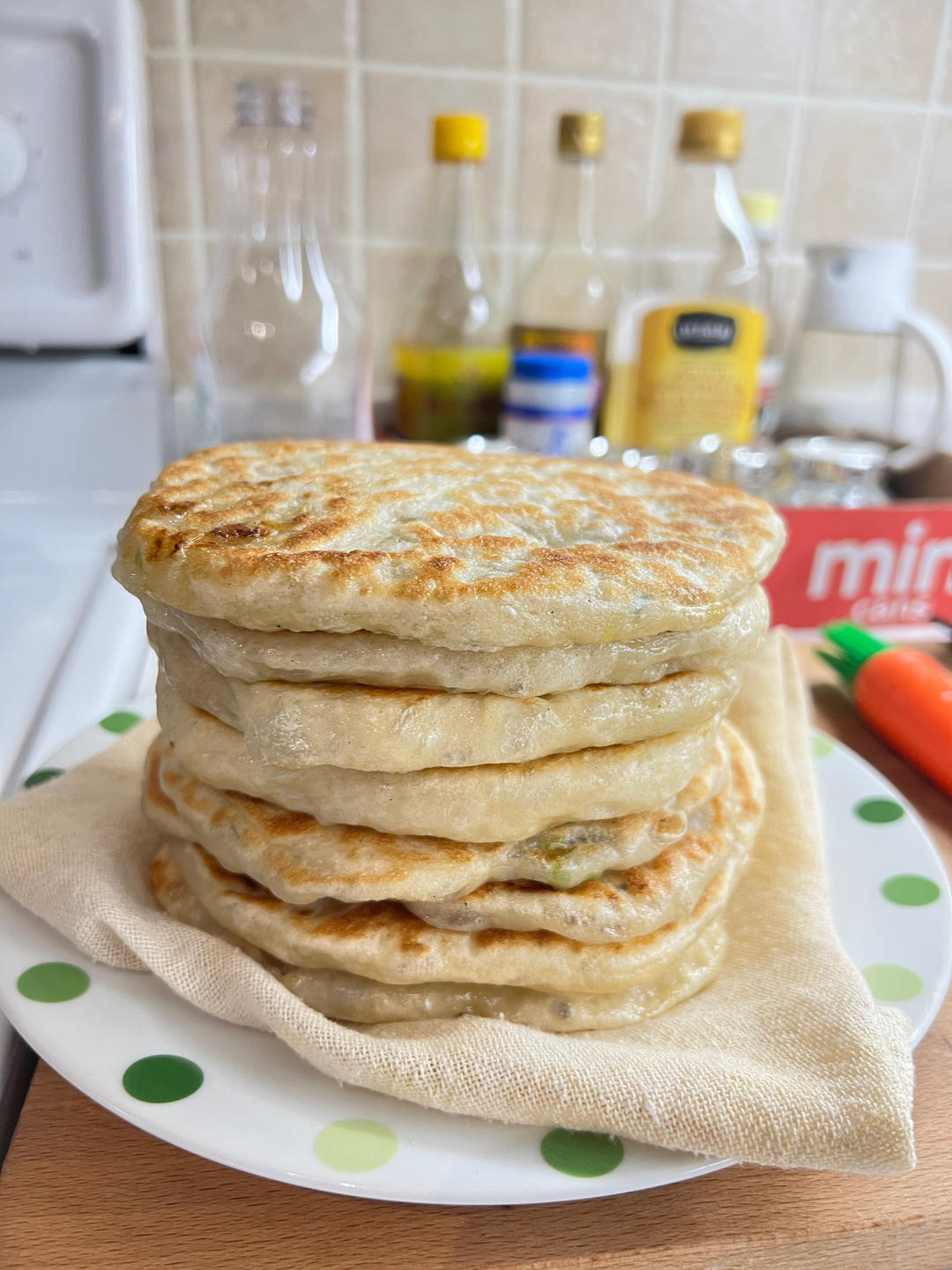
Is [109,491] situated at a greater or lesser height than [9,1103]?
greater

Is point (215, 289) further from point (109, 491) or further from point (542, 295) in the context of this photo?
point (542, 295)

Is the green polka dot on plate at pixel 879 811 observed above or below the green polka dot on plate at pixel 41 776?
below

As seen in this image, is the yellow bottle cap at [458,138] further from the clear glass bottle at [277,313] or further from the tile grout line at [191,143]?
the tile grout line at [191,143]

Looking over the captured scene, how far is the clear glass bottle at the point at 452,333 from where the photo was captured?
151 cm

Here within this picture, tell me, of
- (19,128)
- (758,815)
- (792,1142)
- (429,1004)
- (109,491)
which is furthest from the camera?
(109,491)

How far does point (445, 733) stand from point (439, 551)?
10 centimetres

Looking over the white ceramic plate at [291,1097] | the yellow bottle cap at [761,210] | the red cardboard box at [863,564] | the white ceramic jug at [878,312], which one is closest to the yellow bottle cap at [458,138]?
the yellow bottle cap at [761,210]

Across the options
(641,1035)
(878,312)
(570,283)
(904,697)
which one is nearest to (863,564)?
(904,697)

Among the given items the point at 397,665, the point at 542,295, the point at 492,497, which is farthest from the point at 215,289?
the point at 397,665

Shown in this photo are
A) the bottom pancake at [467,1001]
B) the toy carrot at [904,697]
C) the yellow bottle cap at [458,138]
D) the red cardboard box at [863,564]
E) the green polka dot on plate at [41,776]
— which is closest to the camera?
the bottom pancake at [467,1001]

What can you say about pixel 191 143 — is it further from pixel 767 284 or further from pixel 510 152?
pixel 767 284

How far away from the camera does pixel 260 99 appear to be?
1.29 metres

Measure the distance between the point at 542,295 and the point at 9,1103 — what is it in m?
1.38

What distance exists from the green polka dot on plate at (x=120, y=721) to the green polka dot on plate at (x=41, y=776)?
0.24 ft
